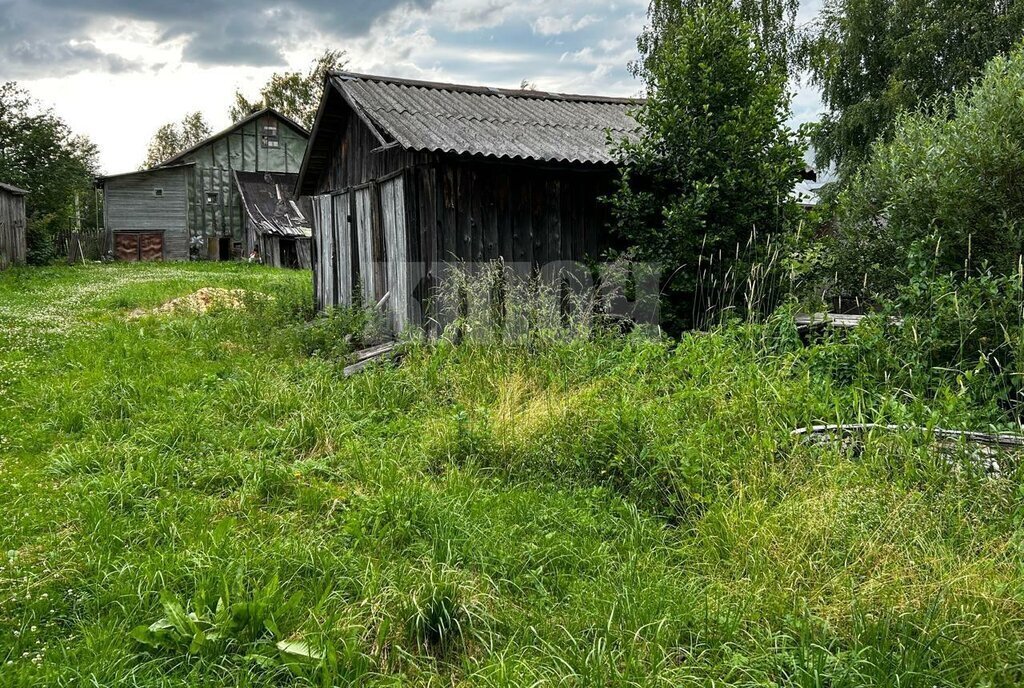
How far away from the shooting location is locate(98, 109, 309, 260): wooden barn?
28.2 meters

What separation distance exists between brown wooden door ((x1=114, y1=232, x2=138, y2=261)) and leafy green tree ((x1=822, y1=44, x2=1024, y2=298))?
94.4 feet

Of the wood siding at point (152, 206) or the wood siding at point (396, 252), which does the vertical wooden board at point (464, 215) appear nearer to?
the wood siding at point (396, 252)

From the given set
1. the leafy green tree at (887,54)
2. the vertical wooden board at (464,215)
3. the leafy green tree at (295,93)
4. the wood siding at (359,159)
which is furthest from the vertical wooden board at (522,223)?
the leafy green tree at (295,93)

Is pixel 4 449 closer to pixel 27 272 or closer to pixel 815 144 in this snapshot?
pixel 27 272

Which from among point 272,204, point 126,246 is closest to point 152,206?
point 126,246

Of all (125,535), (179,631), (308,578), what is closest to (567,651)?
(308,578)

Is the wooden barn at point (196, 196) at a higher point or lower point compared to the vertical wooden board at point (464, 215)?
higher

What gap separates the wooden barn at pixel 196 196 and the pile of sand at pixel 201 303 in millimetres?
17004

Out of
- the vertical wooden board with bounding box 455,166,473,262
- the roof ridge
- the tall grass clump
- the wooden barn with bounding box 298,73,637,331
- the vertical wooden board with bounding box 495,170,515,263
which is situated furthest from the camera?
the roof ridge

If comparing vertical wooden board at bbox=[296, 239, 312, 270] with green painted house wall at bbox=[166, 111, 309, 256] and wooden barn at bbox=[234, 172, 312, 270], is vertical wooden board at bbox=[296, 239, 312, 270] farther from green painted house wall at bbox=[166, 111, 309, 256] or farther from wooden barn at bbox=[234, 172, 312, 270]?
green painted house wall at bbox=[166, 111, 309, 256]

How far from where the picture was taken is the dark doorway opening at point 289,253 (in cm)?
2736

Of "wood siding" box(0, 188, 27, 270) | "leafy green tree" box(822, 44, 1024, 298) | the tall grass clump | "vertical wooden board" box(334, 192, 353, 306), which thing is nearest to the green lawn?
the tall grass clump

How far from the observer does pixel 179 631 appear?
2.62 metres

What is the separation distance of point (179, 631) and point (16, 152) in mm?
33108
